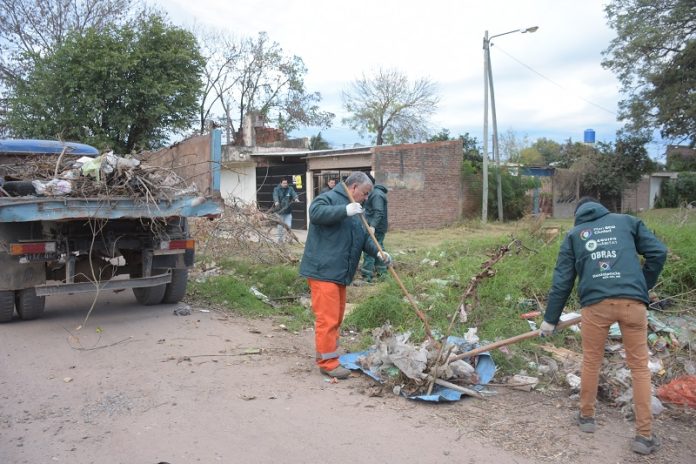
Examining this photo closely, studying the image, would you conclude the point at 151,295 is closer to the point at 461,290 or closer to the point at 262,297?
the point at 262,297

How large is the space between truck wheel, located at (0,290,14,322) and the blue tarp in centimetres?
409

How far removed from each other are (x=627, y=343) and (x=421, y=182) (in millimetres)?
17495

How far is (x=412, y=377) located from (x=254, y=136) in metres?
22.8

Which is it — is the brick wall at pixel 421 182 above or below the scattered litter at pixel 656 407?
above

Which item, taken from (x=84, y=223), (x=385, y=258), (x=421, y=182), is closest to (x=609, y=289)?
(x=385, y=258)

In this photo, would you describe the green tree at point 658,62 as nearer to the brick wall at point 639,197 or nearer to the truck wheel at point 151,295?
the brick wall at point 639,197

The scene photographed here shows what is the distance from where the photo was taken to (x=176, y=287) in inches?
302

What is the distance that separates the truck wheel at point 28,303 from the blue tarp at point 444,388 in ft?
13.0

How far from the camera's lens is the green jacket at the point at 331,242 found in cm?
493

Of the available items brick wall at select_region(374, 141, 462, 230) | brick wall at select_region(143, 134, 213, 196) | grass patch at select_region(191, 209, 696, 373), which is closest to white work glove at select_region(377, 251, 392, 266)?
grass patch at select_region(191, 209, 696, 373)

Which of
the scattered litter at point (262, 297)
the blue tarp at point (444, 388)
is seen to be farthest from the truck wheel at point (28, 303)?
the blue tarp at point (444, 388)

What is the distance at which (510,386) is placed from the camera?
4676 mm

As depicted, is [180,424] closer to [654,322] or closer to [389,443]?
[389,443]

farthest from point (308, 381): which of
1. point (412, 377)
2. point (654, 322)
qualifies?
point (654, 322)
